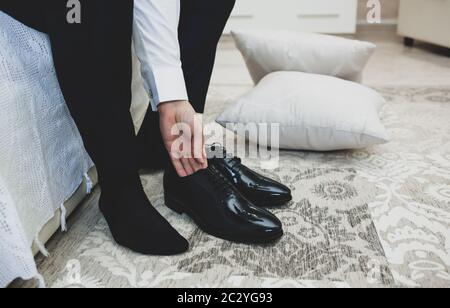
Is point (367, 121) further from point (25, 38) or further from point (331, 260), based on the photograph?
point (25, 38)

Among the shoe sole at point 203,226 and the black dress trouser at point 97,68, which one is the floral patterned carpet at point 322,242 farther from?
the black dress trouser at point 97,68

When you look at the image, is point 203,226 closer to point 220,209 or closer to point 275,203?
point 220,209

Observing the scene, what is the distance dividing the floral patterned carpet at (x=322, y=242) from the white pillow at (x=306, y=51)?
1.06 ft

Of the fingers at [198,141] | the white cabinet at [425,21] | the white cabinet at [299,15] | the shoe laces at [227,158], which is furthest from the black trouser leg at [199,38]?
the white cabinet at [299,15]

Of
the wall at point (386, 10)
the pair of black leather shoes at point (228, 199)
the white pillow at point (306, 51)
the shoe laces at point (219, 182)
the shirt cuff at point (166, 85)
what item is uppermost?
the shirt cuff at point (166, 85)

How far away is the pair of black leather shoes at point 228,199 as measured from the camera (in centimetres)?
69

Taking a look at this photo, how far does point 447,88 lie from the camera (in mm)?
1539

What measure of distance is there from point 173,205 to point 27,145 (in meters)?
0.27

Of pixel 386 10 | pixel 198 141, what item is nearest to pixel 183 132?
pixel 198 141

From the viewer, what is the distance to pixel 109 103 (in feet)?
2.04

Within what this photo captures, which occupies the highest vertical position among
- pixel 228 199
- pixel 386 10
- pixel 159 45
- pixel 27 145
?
pixel 159 45

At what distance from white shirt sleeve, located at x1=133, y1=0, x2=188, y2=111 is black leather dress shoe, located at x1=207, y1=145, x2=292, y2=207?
221 mm

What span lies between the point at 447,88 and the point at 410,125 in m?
0.43
